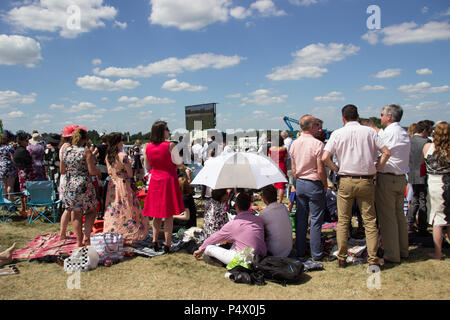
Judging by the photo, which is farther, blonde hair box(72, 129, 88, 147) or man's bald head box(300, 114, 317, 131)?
blonde hair box(72, 129, 88, 147)

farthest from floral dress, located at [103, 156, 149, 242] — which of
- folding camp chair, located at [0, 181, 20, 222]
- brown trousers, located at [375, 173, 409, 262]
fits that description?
brown trousers, located at [375, 173, 409, 262]

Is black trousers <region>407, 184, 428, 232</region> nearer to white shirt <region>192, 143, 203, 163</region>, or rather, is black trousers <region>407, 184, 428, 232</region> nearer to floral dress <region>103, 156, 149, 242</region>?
floral dress <region>103, 156, 149, 242</region>

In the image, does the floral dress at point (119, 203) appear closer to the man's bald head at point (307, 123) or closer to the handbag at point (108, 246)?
the handbag at point (108, 246)

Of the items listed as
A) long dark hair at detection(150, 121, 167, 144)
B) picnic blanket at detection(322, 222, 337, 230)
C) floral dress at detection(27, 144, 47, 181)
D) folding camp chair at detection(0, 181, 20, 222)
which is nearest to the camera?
long dark hair at detection(150, 121, 167, 144)

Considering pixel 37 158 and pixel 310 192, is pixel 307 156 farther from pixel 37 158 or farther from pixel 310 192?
pixel 37 158

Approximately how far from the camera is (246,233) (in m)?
3.90

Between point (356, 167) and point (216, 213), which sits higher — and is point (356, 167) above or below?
above

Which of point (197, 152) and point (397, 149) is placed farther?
point (197, 152)

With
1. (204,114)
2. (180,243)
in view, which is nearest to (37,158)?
(180,243)

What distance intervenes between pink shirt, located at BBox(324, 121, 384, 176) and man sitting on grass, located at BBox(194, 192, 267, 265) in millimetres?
1299

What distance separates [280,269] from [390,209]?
1734mm

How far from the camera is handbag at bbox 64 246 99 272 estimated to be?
407cm

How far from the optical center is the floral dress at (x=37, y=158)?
7723 millimetres

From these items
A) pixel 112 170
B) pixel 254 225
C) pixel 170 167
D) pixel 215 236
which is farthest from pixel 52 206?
pixel 254 225
